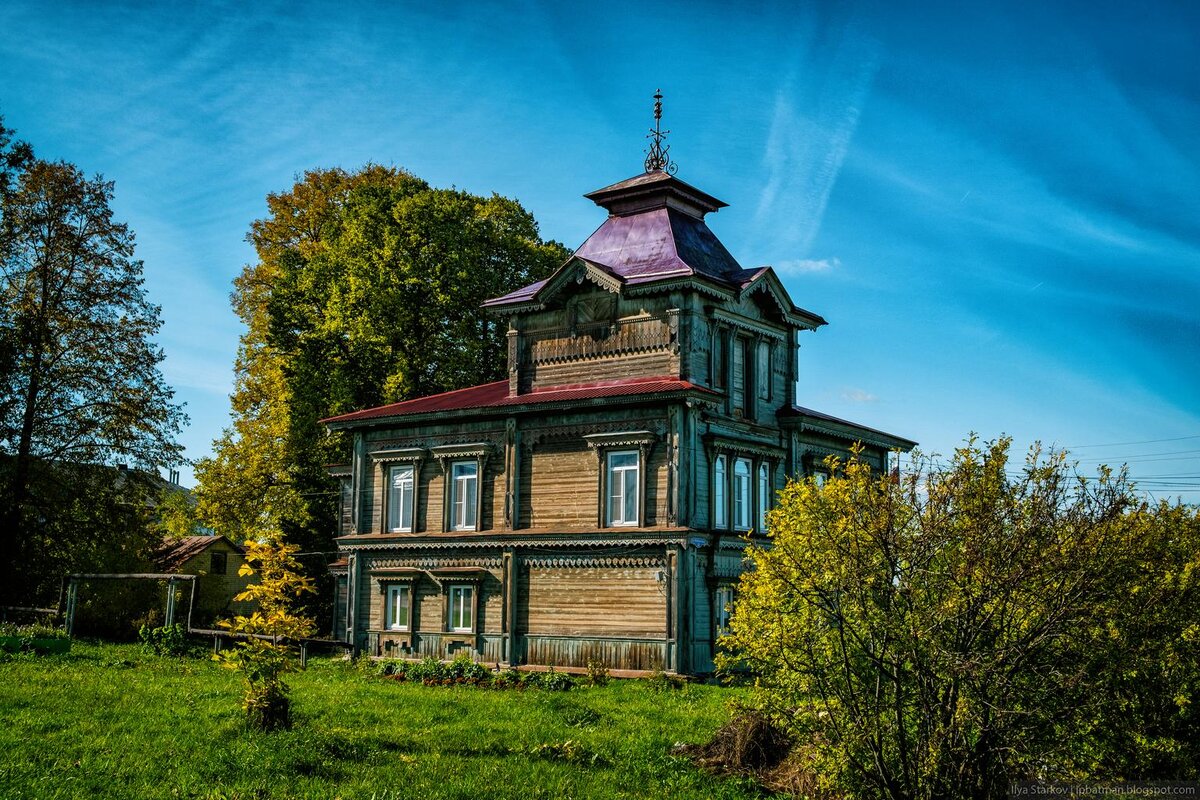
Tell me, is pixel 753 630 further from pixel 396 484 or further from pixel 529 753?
pixel 396 484

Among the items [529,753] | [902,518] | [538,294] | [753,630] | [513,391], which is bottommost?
[529,753]

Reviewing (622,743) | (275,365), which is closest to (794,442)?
(622,743)

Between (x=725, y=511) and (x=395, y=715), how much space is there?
44.3ft

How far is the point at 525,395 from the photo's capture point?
33.7 meters

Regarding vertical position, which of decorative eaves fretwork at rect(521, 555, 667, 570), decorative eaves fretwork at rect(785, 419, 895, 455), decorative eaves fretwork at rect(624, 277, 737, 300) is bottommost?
decorative eaves fretwork at rect(521, 555, 667, 570)

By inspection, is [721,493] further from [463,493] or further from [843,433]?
[463,493]

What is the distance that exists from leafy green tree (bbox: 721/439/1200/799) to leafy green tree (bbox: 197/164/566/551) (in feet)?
106

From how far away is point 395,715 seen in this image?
2038 centimetres

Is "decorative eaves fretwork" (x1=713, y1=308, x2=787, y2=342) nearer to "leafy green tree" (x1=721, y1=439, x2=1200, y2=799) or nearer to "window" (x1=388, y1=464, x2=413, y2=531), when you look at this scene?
"window" (x1=388, y1=464, x2=413, y2=531)

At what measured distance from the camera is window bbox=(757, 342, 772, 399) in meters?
33.9

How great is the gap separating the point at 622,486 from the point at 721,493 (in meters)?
2.87

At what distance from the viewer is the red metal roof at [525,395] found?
2994cm

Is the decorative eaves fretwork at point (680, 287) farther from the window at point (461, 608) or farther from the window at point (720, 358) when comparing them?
the window at point (461, 608)

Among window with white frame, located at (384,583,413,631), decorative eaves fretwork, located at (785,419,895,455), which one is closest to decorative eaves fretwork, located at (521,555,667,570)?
window with white frame, located at (384,583,413,631)
